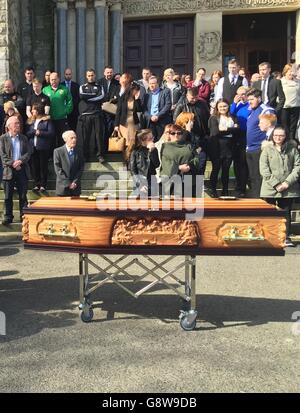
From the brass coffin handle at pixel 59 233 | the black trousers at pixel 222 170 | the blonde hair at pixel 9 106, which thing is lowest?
the brass coffin handle at pixel 59 233

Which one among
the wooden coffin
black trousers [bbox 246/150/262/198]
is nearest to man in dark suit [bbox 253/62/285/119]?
black trousers [bbox 246/150/262/198]

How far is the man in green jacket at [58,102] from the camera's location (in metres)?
9.27

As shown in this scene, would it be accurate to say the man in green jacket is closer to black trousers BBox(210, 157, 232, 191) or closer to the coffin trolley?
black trousers BBox(210, 157, 232, 191)

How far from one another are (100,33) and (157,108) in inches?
233

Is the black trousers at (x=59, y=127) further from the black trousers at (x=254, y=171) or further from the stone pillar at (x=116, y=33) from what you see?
the stone pillar at (x=116, y=33)

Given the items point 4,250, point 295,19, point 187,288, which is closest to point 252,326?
point 187,288

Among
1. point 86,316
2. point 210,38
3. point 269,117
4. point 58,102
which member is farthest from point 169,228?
point 210,38

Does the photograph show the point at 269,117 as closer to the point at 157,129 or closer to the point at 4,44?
the point at 157,129

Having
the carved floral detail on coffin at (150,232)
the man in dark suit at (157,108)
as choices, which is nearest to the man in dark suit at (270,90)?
the man in dark suit at (157,108)

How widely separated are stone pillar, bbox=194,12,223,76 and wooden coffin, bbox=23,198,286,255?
1069cm

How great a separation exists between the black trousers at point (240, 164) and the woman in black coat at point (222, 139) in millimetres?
155

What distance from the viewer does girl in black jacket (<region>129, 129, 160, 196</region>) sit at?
6.51 metres
